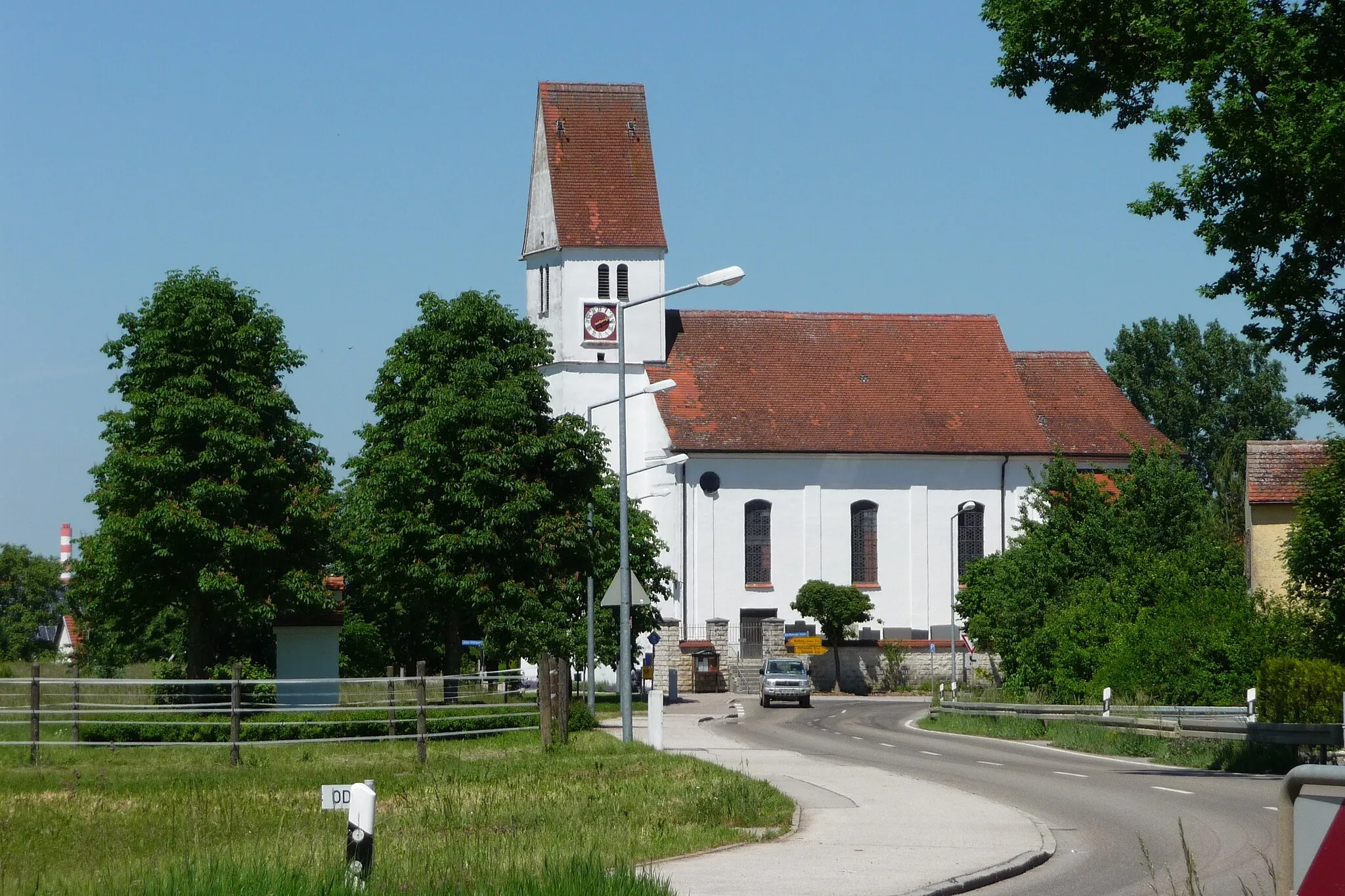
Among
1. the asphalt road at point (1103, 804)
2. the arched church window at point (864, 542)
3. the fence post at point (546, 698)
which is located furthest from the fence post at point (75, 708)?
the arched church window at point (864, 542)

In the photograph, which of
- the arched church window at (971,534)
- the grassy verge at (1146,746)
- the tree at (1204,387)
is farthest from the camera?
the tree at (1204,387)

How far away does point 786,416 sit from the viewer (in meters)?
70.4

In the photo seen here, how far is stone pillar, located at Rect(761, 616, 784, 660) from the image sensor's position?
65562mm

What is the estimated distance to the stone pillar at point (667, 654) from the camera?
64812 mm

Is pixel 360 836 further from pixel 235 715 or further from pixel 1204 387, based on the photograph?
pixel 1204 387

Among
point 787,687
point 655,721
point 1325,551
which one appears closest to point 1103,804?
point 655,721

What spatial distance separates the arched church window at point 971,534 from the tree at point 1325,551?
45.8 meters

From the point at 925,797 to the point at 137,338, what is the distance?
28633mm

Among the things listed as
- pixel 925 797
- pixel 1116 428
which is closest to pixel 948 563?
pixel 1116 428

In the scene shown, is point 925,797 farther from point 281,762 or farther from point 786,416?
point 786,416

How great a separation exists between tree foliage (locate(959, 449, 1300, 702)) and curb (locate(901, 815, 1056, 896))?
51.2ft

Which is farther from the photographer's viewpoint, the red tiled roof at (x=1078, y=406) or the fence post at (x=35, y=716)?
the red tiled roof at (x=1078, y=406)

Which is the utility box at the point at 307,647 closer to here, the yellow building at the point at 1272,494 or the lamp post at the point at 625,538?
the lamp post at the point at 625,538

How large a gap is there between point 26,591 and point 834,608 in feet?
174
